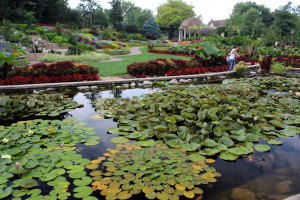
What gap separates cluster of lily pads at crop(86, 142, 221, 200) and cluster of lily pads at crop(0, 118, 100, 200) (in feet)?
0.73

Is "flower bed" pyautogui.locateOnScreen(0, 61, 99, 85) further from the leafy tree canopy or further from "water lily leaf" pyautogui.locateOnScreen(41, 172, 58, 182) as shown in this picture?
the leafy tree canopy

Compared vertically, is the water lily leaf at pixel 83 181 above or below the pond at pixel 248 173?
above

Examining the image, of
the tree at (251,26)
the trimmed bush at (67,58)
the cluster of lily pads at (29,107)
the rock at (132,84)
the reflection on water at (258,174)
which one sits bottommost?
the reflection on water at (258,174)

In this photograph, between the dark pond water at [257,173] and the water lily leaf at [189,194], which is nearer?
the water lily leaf at [189,194]

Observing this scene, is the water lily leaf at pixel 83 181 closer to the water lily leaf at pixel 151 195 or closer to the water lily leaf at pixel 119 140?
the water lily leaf at pixel 151 195

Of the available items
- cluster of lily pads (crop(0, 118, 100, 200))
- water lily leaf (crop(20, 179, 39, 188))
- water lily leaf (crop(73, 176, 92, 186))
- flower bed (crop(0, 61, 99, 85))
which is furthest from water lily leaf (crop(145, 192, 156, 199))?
flower bed (crop(0, 61, 99, 85))

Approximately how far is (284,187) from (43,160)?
2931 mm

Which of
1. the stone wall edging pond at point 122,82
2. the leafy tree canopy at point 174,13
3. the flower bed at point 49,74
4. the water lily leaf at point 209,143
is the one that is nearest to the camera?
the water lily leaf at point 209,143

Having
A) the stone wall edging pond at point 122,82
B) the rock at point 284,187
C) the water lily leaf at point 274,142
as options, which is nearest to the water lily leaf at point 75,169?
the rock at point 284,187

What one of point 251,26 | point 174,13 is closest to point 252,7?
point 174,13

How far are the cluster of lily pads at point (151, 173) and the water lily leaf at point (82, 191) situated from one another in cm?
9

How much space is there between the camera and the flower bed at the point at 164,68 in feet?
28.1

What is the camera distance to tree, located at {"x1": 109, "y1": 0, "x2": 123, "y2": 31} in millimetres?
43938

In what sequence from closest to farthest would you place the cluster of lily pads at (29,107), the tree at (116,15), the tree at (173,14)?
1. the cluster of lily pads at (29,107)
2. the tree at (116,15)
3. the tree at (173,14)
